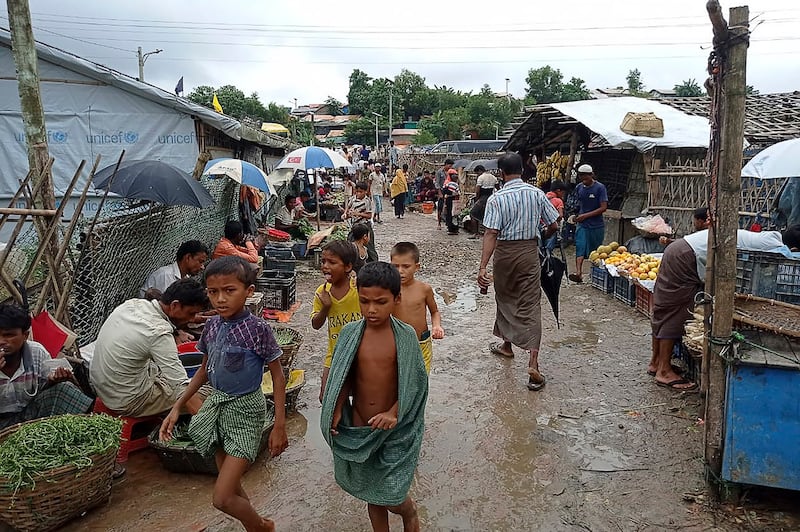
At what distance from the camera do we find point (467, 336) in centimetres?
682

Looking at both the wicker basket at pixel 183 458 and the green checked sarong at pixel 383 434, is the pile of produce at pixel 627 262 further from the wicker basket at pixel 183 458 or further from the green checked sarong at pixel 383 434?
the wicker basket at pixel 183 458

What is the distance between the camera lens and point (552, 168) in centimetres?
1443

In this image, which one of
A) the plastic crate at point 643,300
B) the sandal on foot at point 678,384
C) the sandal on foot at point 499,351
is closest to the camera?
the sandal on foot at point 678,384

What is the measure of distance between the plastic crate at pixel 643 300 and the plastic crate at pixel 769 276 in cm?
292

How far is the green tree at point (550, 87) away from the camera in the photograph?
51.7 metres

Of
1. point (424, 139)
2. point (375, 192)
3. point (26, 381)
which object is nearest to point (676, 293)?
point (26, 381)

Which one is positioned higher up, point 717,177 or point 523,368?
point 717,177

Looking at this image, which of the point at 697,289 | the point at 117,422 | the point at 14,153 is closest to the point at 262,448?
the point at 117,422

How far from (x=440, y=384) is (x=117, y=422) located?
2.85 meters

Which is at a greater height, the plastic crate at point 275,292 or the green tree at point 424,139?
the green tree at point 424,139

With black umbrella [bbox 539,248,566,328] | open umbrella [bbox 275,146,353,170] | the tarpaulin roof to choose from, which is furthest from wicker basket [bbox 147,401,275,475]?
the tarpaulin roof

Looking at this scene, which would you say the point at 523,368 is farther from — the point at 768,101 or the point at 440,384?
the point at 768,101

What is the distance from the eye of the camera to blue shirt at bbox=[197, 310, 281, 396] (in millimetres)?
2910

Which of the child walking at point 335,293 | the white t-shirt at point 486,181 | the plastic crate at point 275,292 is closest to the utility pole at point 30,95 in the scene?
the child walking at point 335,293
